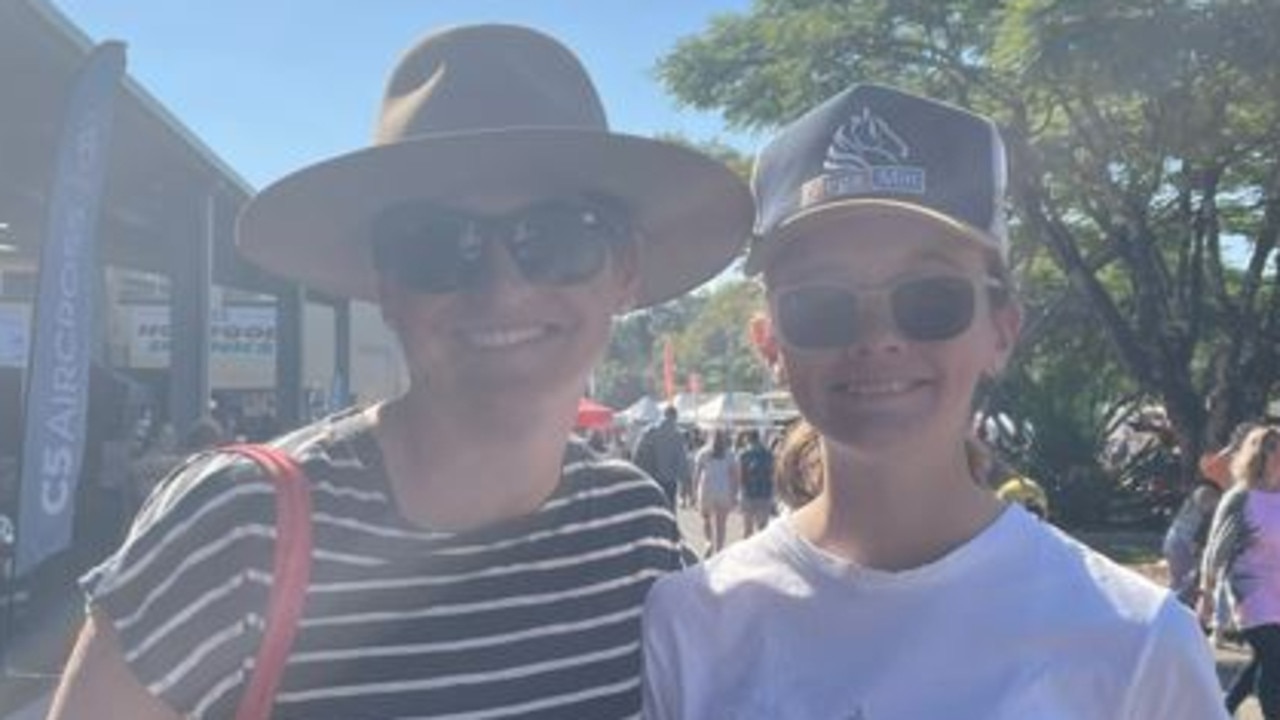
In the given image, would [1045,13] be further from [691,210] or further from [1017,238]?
[691,210]

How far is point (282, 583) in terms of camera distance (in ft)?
6.18

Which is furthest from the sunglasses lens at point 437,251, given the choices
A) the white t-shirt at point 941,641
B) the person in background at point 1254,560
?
the person in background at point 1254,560

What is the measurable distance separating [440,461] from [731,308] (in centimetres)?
6346

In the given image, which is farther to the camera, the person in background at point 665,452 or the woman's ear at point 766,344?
the person in background at point 665,452

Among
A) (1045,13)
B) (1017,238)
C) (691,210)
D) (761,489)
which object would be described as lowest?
(761,489)

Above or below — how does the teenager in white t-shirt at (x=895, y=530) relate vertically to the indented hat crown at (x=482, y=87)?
below

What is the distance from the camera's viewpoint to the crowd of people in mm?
1900

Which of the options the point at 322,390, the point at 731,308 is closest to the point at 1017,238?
the point at 322,390

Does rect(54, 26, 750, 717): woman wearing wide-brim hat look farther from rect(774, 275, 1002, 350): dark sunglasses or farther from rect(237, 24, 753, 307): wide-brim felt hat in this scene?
rect(774, 275, 1002, 350): dark sunglasses

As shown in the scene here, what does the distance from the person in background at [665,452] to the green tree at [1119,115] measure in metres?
4.03

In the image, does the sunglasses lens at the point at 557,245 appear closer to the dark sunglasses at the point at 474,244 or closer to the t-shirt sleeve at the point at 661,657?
the dark sunglasses at the point at 474,244

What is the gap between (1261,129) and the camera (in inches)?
740

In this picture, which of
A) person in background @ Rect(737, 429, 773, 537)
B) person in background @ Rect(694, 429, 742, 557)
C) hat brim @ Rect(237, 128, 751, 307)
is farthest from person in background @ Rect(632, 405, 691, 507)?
hat brim @ Rect(237, 128, 751, 307)

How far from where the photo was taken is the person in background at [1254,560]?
24.4 ft
